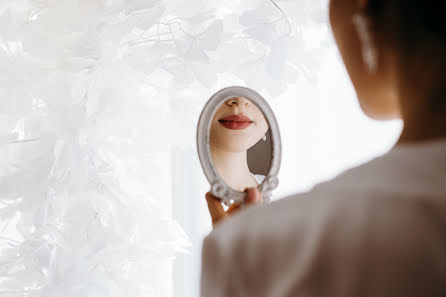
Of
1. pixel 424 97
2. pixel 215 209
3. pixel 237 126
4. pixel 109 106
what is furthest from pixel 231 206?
pixel 109 106

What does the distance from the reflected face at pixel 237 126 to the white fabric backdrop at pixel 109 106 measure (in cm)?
34

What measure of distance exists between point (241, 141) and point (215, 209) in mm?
128

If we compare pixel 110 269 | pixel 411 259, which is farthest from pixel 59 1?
pixel 411 259

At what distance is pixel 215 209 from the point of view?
697mm

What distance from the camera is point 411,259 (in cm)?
31

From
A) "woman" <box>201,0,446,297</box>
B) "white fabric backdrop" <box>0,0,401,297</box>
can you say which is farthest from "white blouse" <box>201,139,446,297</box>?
"white fabric backdrop" <box>0,0,401,297</box>

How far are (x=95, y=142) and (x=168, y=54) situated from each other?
0.85 feet

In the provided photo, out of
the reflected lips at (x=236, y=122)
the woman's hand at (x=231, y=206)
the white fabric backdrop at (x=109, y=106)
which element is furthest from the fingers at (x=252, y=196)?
the white fabric backdrop at (x=109, y=106)

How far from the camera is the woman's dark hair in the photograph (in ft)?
1.24

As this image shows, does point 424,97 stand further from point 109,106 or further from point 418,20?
point 109,106

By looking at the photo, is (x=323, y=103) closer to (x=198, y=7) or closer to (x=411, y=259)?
(x=198, y=7)

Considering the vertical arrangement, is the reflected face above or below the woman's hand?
above

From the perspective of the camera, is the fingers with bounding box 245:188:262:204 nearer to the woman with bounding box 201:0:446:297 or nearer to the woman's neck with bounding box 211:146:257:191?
the woman's neck with bounding box 211:146:257:191

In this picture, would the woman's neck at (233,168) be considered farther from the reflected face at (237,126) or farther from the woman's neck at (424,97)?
the woman's neck at (424,97)
